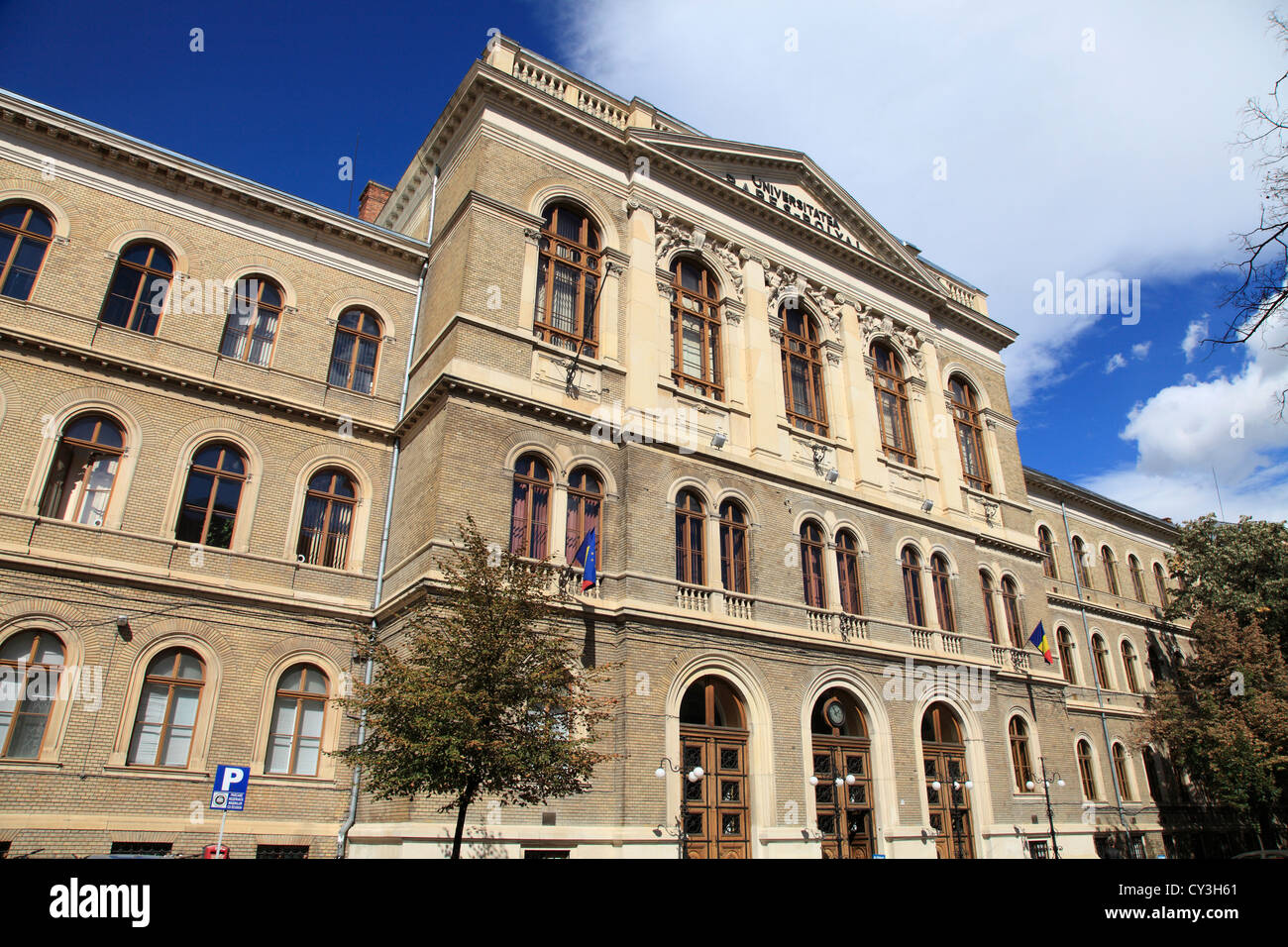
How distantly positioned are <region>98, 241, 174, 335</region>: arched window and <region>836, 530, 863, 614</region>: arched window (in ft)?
62.9

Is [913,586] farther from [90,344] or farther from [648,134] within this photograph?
[90,344]

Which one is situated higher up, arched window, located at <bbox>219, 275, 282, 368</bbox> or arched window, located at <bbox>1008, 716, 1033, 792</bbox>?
arched window, located at <bbox>219, 275, 282, 368</bbox>

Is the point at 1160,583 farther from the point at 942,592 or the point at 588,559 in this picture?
the point at 588,559

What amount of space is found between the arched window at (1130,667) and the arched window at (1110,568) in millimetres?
2641

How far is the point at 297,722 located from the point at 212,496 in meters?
5.48

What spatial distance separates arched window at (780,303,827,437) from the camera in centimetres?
2606

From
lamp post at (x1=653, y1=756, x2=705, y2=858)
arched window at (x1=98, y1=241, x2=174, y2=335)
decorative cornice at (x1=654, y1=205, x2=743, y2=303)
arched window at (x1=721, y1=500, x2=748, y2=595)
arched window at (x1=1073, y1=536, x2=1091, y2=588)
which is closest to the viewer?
lamp post at (x1=653, y1=756, x2=705, y2=858)

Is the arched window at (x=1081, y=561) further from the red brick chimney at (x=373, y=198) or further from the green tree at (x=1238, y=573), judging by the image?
the red brick chimney at (x=373, y=198)

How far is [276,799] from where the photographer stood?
55.4 feet

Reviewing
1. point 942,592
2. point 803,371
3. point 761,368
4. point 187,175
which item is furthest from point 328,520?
point 942,592

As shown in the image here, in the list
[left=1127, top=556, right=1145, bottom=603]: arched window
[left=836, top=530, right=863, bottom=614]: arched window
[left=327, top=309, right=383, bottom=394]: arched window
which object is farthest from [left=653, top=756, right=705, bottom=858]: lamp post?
[left=1127, top=556, right=1145, bottom=603]: arched window

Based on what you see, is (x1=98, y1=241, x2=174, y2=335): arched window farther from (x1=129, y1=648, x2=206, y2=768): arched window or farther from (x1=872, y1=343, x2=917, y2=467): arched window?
(x1=872, y1=343, x2=917, y2=467): arched window

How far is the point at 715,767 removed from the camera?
19.4 metres
